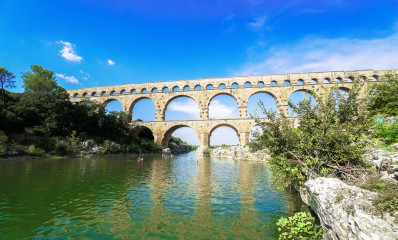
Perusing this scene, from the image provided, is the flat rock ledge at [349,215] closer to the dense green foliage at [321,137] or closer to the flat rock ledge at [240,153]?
the dense green foliage at [321,137]

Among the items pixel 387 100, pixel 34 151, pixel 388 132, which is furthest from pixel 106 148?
pixel 387 100

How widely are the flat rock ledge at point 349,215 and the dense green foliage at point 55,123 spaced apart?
95.8 feet

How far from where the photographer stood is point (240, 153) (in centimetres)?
2967

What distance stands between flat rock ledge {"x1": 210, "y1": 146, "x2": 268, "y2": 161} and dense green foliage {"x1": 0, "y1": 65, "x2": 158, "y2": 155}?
12.5 meters

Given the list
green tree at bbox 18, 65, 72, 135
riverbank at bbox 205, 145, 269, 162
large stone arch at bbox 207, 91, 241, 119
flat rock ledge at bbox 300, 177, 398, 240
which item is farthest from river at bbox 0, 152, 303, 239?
large stone arch at bbox 207, 91, 241, 119

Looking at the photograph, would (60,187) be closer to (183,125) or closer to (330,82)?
(183,125)

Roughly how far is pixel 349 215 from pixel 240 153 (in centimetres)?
2715

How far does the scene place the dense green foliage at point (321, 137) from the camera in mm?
5340

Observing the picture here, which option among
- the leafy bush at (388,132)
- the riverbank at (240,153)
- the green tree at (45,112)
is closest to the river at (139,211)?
the leafy bush at (388,132)

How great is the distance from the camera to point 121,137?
117ft

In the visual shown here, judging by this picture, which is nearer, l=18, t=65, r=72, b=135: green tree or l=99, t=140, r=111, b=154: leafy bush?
l=18, t=65, r=72, b=135: green tree

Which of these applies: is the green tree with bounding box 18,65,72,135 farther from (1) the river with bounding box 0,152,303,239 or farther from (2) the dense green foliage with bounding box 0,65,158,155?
(1) the river with bounding box 0,152,303,239

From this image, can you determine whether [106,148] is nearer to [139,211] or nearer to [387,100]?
[139,211]

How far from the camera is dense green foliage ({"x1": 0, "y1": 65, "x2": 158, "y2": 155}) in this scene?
24.9m
